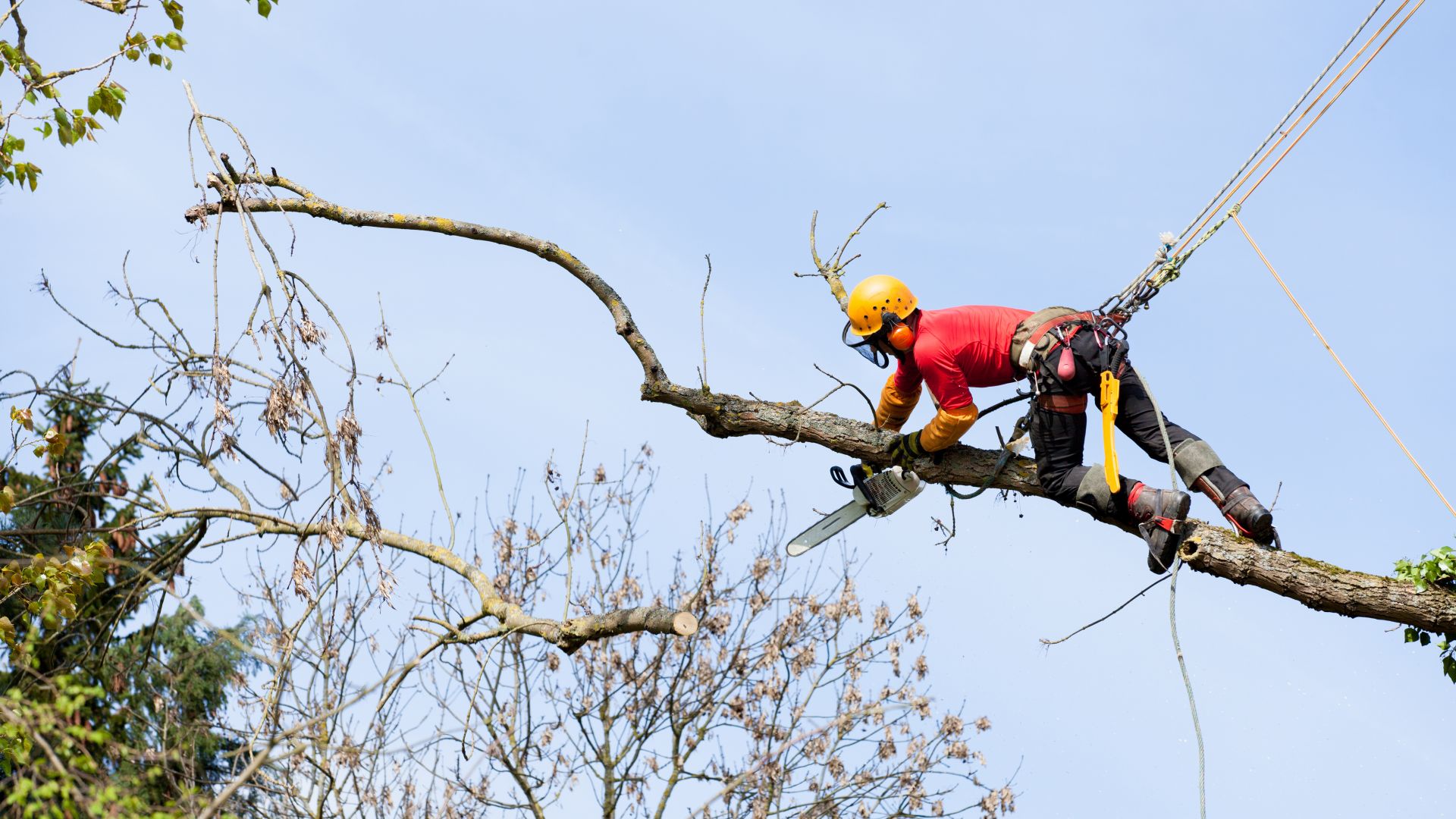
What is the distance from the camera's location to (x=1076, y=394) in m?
5.79

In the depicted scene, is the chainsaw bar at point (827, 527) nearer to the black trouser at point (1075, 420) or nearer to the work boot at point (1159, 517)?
the black trouser at point (1075, 420)

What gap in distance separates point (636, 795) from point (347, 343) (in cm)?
560

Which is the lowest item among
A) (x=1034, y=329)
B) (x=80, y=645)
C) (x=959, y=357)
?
(x=80, y=645)

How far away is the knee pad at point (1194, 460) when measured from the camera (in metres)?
5.54

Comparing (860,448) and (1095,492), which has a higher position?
(860,448)

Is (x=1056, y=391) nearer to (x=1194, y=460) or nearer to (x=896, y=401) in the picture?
(x=1194, y=460)

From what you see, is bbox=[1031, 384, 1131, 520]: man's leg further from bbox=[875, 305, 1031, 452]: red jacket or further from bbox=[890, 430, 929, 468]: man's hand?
bbox=[890, 430, 929, 468]: man's hand

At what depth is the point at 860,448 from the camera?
6.34 metres

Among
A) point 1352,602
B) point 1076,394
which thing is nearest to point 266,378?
point 1076,394

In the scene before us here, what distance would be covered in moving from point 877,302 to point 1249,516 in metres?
1.88

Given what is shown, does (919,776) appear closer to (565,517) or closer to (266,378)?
(565,517)

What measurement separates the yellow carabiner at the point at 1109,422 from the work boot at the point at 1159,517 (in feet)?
0.41

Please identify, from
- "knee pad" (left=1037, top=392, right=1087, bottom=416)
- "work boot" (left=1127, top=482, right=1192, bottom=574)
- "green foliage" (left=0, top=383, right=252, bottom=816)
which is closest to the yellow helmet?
"knee pad" (left=1037, top=392, right=1087, bottom=416)

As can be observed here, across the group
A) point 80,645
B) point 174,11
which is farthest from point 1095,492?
point 80,645
